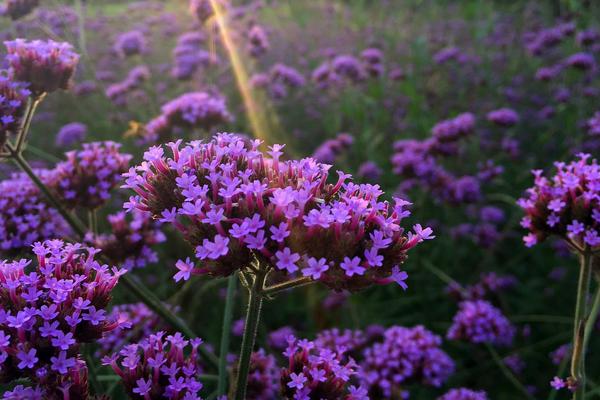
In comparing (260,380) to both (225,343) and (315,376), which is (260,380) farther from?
(315,376)

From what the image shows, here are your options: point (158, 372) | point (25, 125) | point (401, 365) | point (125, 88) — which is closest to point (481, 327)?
point (401, 365)

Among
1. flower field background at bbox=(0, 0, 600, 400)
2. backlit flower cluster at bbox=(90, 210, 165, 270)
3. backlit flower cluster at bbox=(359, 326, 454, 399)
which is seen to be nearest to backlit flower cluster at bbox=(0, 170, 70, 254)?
flower field background at bbox=(0, 0, 600, 400)

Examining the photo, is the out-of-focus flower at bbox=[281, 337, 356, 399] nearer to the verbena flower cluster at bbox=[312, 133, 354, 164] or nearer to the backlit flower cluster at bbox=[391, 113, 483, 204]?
the backlit flower cluster at bbox=[391, 113, 483, 204]

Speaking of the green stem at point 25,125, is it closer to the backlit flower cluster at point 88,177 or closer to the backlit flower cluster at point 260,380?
the backlit flower cluster at point 88,177

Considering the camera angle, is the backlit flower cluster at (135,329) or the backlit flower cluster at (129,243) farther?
the backlit flower cluster at (135,329)

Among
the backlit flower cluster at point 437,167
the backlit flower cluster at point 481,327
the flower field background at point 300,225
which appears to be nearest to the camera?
the flower field background at point 300,225

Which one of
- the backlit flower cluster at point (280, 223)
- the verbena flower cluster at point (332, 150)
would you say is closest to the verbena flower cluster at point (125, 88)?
the verbena flower cluster at point (332, 150)

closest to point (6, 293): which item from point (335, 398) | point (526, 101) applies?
point (335, 398)
